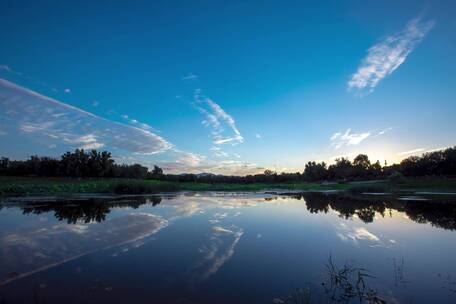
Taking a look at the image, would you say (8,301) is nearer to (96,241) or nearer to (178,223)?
(96,241)

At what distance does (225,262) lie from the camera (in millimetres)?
8961

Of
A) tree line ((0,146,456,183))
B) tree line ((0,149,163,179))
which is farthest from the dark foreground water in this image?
tree line ((0,149,163,179))

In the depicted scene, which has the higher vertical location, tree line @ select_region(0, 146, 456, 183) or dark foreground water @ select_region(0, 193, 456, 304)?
tree line @ select_region(0, 146, 456, 183)

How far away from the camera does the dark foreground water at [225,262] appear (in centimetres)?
639

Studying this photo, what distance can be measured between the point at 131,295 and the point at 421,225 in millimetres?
15377

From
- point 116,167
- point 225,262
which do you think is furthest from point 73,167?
point 225,262

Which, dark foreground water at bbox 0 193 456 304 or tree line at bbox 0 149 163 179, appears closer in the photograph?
dark foreground water at bbox 0 193 456 304

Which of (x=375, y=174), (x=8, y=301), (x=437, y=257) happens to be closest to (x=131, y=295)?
(x=8, y=301)

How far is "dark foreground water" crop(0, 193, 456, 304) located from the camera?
6387 mm

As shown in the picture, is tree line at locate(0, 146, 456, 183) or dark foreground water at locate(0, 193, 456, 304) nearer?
dark foreground water at locate(0, 193, 456, 304)

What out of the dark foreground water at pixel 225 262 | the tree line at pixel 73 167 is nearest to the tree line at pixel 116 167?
the tree line at pixel 73 167

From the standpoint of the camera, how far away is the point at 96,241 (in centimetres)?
1182

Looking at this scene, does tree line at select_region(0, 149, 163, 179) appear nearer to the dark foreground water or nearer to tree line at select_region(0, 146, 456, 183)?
tree line at select_region(0, 146, 456, 183)

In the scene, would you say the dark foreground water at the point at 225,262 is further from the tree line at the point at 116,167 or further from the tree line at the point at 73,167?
the tree line at the point at 73,167
